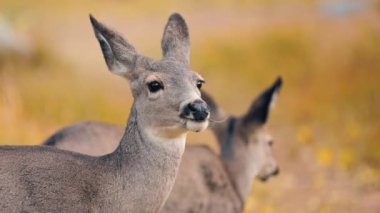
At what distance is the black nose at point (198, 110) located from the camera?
880 centimetres

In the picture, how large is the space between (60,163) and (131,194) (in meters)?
0.53

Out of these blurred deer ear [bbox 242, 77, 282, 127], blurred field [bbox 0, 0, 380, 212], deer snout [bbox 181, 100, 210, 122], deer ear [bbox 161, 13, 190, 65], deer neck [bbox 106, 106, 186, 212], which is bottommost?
blurred field [bbox 0, 0, 380, 212]

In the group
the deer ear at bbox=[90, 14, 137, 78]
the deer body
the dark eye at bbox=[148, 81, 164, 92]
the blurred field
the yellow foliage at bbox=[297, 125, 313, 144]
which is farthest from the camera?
the yellow foliage at bbox=[297, 125, 313, 144]

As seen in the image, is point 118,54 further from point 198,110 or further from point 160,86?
point 198,110

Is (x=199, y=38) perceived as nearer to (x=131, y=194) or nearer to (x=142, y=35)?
(x=142, y=35)

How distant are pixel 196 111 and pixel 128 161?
0.68 meters

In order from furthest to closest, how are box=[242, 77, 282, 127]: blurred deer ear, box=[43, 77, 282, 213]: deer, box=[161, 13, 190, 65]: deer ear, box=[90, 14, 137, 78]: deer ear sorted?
1. box=[242, 77, 282, 127]: blurred deer ear
2. box=[43, 77, 282, 213]: deer
3. box=[161, 13, 190, 65]: deer ear
4. box=[90, 14, 137, 78]: deer ear

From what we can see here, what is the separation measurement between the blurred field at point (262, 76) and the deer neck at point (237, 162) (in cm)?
207

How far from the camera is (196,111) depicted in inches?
349

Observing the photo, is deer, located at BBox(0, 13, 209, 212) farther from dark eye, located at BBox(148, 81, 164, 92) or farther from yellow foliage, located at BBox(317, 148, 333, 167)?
yellow foliage, located at BBox(317, 148, 333, 167)

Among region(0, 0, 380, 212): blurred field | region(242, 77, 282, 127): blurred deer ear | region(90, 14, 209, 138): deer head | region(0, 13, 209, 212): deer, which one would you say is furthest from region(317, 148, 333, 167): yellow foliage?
region(0, 13, 209, 212): deer

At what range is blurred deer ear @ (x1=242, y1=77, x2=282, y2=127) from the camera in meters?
13.8

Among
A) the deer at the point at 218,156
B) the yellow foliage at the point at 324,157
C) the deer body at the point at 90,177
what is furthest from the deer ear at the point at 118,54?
the yellow foliage at the point at 324,157

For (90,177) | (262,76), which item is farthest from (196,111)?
(262,76)
